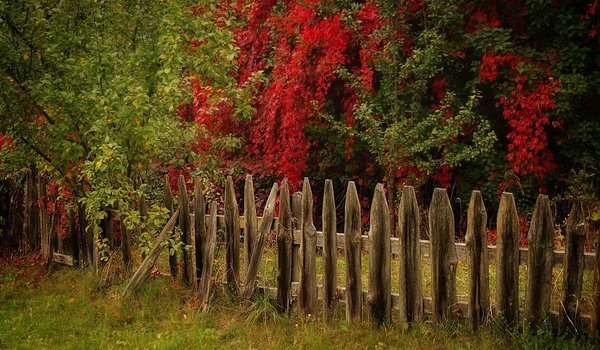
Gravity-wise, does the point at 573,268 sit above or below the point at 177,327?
above

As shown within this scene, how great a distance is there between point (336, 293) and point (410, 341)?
88 centimetres

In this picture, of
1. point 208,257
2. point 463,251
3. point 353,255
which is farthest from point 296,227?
point 463,251

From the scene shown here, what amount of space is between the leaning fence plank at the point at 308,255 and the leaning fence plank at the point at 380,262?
0.59 metres

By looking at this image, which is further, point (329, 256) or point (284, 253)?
point (284, 253)

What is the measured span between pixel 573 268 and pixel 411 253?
4.07 feet

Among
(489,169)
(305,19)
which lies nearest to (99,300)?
(305,19)

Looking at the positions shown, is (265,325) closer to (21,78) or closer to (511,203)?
(511,203)

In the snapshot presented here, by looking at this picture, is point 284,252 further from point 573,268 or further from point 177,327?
point 573,268

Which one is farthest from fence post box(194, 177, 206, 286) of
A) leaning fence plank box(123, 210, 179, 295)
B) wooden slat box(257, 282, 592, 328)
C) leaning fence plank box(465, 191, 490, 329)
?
leaning fence plank box(465, 191, 490, 329)

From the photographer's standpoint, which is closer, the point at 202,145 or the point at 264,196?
the point at 202,145

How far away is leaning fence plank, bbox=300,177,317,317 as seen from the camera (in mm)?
5285

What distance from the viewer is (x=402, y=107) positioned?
8.54m

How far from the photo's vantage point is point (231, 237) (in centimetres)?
579

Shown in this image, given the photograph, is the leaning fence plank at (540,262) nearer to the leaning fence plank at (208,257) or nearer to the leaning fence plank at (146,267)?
the leaning fence plank at (208,257)
